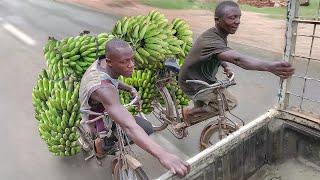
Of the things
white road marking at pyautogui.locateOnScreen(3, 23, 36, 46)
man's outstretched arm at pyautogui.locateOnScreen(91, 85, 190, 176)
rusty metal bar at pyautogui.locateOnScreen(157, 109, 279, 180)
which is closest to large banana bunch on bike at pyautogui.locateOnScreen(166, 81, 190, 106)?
rusty metal bar at pyautogui.locateOnScreen(157, 109, 279, 180)

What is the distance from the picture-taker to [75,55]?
4.49 m

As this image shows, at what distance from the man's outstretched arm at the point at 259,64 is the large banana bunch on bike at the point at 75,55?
56.9 inches

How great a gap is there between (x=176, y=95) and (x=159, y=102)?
24 cm

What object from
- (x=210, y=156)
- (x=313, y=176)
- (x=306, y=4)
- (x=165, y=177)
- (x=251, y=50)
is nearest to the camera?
(x=165, y=177)

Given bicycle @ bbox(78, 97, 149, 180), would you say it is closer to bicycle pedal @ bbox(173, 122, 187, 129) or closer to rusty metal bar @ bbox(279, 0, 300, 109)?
bicycle pedal @ bbox(173, 122, 187, 129)

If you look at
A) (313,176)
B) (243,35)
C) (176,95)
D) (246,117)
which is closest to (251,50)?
(243,35)

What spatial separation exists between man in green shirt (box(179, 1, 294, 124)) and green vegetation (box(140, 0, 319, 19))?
25.3ft

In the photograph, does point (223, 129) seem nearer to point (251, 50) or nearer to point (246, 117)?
point (246, 117)

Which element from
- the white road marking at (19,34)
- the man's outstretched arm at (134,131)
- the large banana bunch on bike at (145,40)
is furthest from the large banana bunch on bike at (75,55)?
the white road marking at (19,34)

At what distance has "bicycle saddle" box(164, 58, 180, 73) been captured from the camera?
4855 mm

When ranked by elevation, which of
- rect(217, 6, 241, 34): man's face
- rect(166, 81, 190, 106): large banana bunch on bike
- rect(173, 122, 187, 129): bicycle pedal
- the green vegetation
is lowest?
rect(173, 122, 187, 129): bicycle pedal

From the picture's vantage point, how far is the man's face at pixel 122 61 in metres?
3.36

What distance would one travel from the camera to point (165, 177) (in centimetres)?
270

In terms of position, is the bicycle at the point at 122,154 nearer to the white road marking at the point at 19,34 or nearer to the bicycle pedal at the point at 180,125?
the bicycle pedal at the point at 180,125
